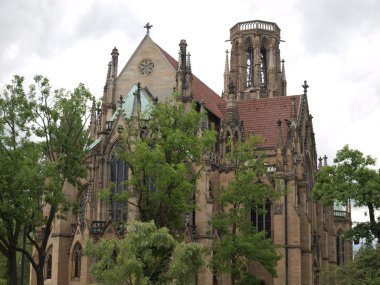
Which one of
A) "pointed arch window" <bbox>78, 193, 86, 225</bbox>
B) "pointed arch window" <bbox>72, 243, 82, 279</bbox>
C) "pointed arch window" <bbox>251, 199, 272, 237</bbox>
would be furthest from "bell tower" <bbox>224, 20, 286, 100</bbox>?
"pointed arch window" <bbox>72, 243, 82, 279</bbox>

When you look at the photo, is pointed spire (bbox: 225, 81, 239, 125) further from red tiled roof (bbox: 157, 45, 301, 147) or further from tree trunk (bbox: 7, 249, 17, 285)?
tree trunk (bbox: 7, 249, 17, 285)

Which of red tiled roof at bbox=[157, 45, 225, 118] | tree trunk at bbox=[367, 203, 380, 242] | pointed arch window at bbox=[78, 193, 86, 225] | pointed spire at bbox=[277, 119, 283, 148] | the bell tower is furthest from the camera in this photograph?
the bell tower

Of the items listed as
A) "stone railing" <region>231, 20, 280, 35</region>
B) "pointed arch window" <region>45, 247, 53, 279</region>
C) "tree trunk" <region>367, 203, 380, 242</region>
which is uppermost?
"stone railing" <region>231, 20, 280, 35</region>

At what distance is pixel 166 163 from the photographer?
34344mm

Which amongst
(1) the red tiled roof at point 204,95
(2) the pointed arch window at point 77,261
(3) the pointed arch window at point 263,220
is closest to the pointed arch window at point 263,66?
(1) the red tiled roof at point 204,95

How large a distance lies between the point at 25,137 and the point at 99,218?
1145 centimetres

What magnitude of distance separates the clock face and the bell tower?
22256mm

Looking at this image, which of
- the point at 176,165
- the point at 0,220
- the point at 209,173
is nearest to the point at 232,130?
the point at 209,173

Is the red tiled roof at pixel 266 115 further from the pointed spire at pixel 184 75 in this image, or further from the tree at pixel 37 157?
the tree at pixel 37 157

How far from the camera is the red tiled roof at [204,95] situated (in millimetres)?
52644

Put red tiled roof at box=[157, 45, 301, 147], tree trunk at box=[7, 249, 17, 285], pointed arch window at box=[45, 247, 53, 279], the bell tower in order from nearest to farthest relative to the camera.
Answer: tree trunk at box=[7, 249, 17, 285]
pointed arch window at box=[45, 247, 53, 279]
red tiled roof at box=[157, 45, 301, 147]
the bell tower

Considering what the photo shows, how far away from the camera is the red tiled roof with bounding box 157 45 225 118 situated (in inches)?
2073

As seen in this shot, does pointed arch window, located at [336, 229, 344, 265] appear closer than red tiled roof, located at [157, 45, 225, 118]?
No

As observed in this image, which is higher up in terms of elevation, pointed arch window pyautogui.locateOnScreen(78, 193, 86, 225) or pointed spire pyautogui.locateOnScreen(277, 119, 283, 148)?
pointed spire pyautogui.locateOnScreen(277, 119, 283, 148)
